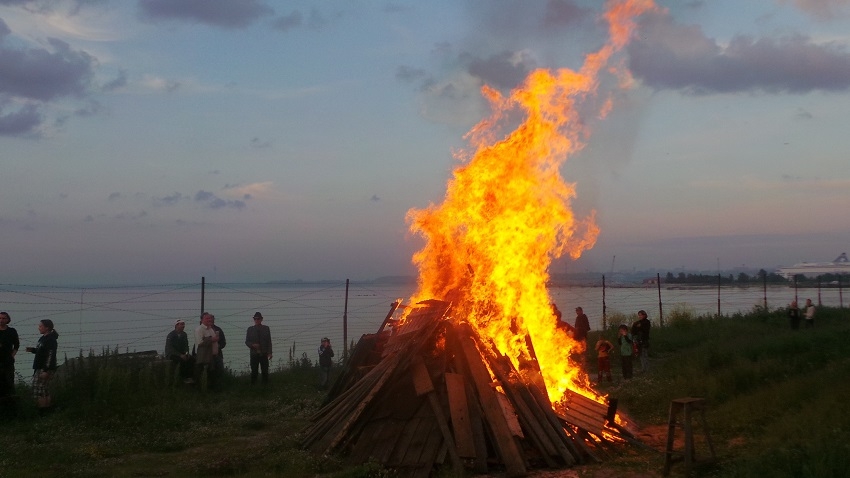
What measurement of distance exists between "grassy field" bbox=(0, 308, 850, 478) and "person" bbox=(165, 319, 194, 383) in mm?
427

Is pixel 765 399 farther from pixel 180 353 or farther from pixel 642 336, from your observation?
pixel 180 353

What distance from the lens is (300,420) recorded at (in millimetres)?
13164

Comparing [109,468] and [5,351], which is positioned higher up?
[5,351]

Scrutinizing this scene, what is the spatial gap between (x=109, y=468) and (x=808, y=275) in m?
Result: 94.5

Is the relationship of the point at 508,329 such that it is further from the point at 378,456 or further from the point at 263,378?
the point at 263,378

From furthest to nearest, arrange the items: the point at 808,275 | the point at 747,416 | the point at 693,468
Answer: the point at 808,275 < the point at 747,416 < the point at 693,468

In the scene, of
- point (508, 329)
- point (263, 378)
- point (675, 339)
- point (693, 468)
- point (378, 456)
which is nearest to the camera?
point (693, 468)

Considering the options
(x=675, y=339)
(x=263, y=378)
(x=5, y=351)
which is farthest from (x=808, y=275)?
(x=5, y=351)

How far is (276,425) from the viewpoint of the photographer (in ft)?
41.9

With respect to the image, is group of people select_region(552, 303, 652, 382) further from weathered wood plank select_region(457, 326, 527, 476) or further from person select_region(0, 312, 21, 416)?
person select_region(0, 312, 21, 416)

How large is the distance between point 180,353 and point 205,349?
59 cm

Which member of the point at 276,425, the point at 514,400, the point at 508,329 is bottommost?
the point at 276,425

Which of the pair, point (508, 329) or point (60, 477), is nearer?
point (60, 477)

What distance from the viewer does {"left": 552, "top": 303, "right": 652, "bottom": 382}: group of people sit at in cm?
1709
